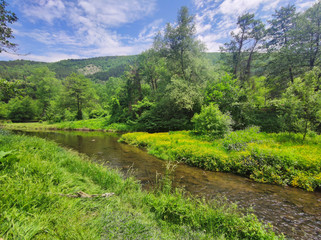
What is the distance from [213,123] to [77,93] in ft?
127

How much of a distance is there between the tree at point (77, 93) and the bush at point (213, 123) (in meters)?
36.4

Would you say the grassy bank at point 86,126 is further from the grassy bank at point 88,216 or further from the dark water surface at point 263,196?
the grassy bank at point 88,216

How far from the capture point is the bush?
13055mm

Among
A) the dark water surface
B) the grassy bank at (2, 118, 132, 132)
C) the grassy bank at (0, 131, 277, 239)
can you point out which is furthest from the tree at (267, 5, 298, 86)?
the grassy bank at (2, 118, 132, 132)

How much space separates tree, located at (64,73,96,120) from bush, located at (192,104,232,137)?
3641 cm

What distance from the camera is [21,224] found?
7.30ft

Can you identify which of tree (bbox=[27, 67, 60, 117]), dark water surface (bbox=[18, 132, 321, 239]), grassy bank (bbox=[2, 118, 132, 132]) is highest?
tree (bbox=[27, 67, 60, 117])

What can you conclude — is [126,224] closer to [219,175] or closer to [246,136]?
[219,175]

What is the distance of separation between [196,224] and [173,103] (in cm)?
1884

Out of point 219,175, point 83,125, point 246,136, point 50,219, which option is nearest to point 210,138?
point 246,136

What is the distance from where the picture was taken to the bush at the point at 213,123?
13055 mm

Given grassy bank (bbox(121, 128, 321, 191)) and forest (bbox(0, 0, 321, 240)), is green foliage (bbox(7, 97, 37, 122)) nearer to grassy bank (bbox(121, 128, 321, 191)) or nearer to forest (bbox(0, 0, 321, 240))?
forest (bbox(0, 0, 321, 240))

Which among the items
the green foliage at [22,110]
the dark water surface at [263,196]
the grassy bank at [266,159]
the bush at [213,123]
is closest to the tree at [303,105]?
the grassy bank at [266,159]

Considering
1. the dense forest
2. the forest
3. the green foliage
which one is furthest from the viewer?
the green foliage
